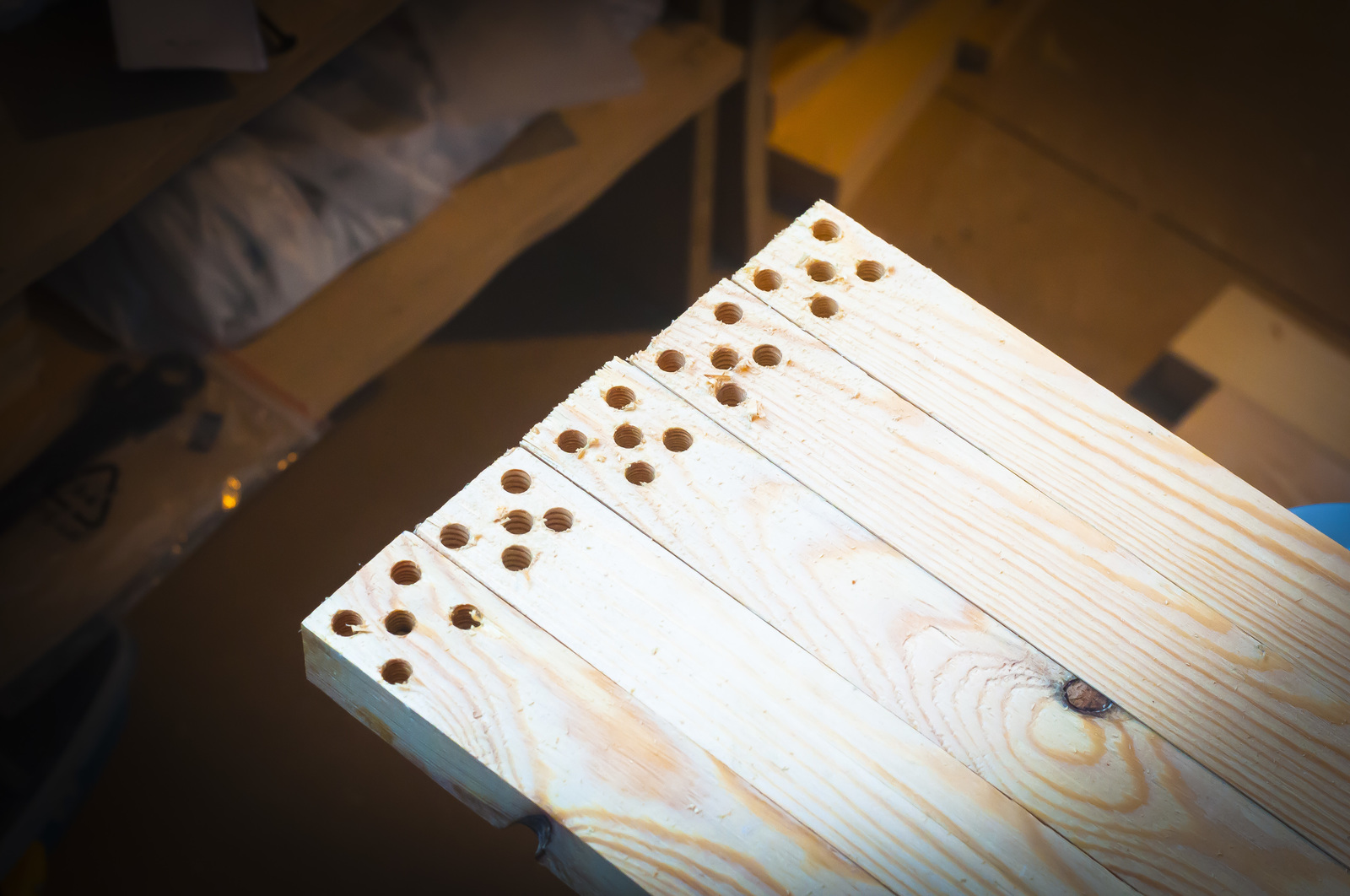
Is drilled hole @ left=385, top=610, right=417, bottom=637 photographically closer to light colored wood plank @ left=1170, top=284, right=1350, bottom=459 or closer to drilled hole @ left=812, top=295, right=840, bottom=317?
drilled hole @ left=812, top=295, right=840, bottom=317

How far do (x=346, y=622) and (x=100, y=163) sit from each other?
96cm

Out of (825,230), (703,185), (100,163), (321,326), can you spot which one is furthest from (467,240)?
(825,230)

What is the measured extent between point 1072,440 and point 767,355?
9.9 inches

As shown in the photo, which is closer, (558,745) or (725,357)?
(558,745)

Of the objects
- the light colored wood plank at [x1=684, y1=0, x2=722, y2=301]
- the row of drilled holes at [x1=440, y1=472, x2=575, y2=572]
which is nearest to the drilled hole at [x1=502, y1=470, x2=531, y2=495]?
the row of drilled holes at [x1=440, y1=472, x2=575, y2=572]

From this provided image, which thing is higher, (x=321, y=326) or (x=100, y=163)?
(x=321, y=326)

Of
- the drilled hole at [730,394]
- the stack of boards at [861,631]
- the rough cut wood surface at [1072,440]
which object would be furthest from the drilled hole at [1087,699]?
the drilled hole at [730,394]

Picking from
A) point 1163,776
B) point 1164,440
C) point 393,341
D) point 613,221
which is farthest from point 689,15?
point 1163,776

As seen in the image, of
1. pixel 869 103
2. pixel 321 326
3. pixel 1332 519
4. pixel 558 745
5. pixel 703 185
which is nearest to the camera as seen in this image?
pixel 558 745

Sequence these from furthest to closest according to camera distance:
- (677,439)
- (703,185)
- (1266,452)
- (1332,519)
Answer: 1. (703,185)
2. (1266,452)
3. (1332,519)
4. (677,439)

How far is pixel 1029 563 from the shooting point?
792mm

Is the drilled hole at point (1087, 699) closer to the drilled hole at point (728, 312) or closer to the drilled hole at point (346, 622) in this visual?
the drilled hole at point (728, 312)

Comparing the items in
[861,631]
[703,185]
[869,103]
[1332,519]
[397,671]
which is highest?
[869,103]

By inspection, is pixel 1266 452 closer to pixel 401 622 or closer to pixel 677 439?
pixel 677 439
